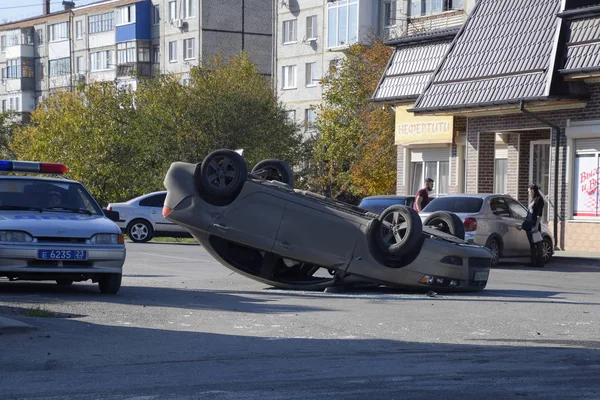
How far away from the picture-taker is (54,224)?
13.8 metres

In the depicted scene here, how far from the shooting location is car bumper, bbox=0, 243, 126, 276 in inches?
528

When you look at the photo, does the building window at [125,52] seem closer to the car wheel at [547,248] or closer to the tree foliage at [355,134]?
the tree foliage at [355,134]

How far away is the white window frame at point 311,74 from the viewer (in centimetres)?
6488

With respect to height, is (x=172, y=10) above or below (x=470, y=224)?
above

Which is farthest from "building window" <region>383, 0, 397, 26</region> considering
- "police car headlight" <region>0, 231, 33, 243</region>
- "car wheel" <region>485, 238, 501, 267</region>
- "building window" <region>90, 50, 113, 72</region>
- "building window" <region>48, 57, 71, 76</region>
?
"police car headlight" <region>0, 231, 33, 243</region>

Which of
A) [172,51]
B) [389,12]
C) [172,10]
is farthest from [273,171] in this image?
[172,10]

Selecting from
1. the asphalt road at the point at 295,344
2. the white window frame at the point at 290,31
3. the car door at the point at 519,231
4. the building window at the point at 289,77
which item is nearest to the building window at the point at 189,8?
the white window frame at the point at 290,31

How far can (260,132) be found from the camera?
49.4 m

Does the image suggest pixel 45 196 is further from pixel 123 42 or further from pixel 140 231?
pixel 123 42

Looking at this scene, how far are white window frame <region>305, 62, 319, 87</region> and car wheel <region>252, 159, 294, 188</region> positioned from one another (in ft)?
155

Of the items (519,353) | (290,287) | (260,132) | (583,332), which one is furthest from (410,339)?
(260,132)

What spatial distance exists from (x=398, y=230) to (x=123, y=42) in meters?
67.4

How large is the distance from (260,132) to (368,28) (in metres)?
10.3

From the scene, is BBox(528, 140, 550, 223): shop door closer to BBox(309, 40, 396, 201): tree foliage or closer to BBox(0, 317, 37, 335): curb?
BBox(309, 40, 396, 201): tree foliage
